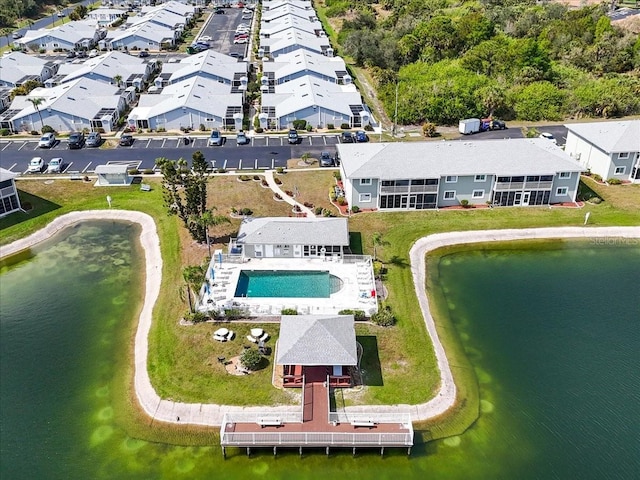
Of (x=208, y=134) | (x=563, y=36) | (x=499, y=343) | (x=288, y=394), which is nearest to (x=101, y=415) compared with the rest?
(x=288, y=394)

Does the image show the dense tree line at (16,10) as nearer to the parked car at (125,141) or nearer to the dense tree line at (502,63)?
the dense tree line at (502,63)

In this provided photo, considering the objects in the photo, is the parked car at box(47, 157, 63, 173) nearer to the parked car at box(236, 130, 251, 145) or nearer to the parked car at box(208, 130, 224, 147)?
the parked car at box(208, 130, 224, 147)

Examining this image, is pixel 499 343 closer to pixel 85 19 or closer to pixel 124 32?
pixel 124 32

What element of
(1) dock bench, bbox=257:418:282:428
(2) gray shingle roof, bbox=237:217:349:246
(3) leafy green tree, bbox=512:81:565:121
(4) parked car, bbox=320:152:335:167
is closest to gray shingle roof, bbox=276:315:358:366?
(1) dock bench, bbox=257:418:282:428

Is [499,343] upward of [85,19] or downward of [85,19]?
downward

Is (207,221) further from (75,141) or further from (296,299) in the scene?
(75,141)
